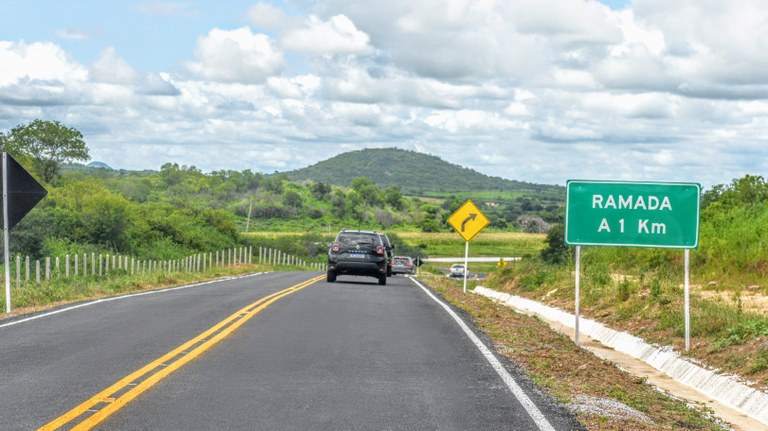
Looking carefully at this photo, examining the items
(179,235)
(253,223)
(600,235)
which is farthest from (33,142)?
(600,235)

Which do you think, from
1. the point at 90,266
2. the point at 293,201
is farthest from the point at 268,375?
the point at 293,201

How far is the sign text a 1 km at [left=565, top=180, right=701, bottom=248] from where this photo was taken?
15.0 metres

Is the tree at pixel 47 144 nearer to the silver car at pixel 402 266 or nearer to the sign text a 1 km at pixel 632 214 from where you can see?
the silver car at pixel 402 266

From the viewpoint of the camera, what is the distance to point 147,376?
10016mm

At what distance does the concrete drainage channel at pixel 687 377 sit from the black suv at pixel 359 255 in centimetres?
1065

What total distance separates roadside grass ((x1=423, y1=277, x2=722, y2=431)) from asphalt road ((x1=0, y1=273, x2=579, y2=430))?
0.39 meters

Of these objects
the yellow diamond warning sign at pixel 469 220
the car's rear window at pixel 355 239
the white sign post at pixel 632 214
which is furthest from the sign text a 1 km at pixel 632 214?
the car's rear window at pixel 355 239

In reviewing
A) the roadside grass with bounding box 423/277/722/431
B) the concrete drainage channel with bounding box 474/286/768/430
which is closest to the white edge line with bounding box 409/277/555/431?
the roadside grass with bounding box 423/277/722/431

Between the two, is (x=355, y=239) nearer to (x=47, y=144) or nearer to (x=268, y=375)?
(x=268, y=375)

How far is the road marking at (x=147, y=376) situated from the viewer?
25.5 ft

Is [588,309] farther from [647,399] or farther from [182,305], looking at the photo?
[647,399]

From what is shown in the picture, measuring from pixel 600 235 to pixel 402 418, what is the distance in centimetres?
836

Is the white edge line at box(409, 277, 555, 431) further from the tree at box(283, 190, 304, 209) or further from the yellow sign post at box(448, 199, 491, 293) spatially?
the tree at box(283, 190, 304, 209)

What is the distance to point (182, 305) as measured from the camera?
19.2 m
